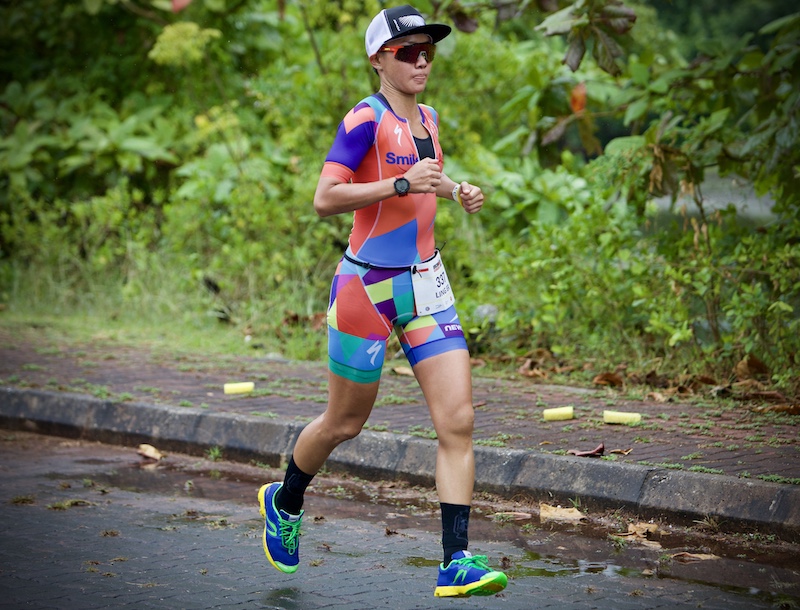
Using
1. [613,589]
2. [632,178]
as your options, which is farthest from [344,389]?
[632,178]

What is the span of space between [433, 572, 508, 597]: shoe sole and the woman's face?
1.70 metres

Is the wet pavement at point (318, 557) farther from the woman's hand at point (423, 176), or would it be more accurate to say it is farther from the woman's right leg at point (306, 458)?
the woman's hand at point (423, 176)

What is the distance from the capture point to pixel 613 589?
13.4 feet

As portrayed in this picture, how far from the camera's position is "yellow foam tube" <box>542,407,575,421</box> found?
6535mm

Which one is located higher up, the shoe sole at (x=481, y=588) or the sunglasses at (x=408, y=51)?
the sunglasses at (x=408, y=51)

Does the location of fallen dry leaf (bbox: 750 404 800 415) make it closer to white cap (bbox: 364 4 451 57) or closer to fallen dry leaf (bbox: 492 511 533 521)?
fallen dry leaf (bbox: 492 511 533 521)

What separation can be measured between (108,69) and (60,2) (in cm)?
100

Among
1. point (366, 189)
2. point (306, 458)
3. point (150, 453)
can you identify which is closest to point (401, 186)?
point (366, 189)

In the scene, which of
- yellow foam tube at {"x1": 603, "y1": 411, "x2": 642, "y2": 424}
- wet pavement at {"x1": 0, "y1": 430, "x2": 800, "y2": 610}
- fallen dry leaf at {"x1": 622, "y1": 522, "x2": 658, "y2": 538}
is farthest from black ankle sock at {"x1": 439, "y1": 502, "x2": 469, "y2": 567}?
yellow foam tube at {"x1": 603, "y1": 411, "x2": 642, "y2": 424}

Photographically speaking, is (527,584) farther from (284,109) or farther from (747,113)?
(284,109)

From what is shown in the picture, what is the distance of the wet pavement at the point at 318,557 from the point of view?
4023 millimetres

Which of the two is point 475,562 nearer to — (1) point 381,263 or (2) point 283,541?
(2) point 283,541

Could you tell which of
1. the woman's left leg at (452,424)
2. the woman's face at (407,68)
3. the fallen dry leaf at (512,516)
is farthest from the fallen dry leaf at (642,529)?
the woman's face at (407,68)

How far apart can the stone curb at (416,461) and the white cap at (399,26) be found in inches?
90.2
